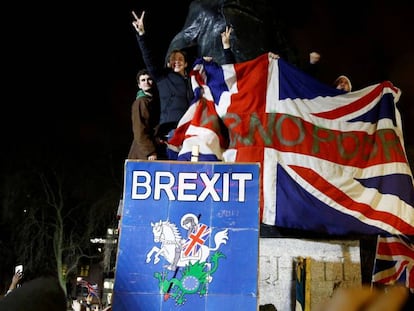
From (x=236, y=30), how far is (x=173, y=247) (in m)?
4.48

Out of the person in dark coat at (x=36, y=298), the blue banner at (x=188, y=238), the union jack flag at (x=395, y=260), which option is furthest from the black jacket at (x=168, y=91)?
the person in dark coat at (x=36, y=298)

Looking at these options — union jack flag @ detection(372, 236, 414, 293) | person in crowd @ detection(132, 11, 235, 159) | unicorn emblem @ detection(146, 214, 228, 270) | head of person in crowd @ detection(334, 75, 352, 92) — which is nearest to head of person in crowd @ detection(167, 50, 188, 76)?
person in crowd @ detection(132, 11, 235, 159)

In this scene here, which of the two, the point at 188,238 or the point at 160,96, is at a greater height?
the point at 160,96

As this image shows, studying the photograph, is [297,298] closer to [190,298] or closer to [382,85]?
[190,298]

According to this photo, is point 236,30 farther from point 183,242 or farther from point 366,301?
point 366,301

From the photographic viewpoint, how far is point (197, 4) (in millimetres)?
9328

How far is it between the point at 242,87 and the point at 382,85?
6.68ft

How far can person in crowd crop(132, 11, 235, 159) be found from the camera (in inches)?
292

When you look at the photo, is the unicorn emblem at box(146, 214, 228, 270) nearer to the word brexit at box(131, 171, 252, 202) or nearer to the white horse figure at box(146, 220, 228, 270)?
the white horse figure at box(146, 220, 228, 270)

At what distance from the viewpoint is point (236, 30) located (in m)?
8.53

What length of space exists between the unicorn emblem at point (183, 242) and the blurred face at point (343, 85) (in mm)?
3654

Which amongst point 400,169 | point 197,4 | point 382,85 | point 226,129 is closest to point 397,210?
point 400,169

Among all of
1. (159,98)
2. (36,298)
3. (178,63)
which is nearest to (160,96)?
(159,98)

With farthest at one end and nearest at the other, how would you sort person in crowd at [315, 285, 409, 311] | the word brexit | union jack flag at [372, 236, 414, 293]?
union jack flag at [372, 236, 414, 293] < the word brexit < person in crowd at [315, 285, 409, 311]
